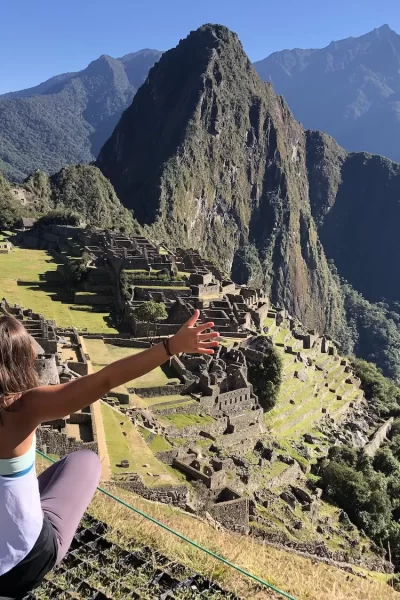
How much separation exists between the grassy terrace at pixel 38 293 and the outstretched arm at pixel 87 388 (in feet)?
94.8

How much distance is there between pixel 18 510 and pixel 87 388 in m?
0.85

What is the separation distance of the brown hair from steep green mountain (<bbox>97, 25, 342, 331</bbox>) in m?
122

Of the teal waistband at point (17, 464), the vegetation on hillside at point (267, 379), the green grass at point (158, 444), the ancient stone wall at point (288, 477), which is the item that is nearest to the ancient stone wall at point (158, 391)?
the green grass at point (158, 444)

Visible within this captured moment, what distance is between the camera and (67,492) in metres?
4.09

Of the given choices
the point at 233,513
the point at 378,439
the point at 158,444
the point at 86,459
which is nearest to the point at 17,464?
the point at 86,459

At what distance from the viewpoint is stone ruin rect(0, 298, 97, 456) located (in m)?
13.5

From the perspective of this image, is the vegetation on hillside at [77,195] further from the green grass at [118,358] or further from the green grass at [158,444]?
the green grass at [158,444]

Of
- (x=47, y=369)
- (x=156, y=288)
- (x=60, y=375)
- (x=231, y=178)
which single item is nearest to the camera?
(x=47, y=369)

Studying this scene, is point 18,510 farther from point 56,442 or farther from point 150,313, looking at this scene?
point 150,313

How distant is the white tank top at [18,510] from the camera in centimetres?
323

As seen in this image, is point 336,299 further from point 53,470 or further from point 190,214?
point 53,470

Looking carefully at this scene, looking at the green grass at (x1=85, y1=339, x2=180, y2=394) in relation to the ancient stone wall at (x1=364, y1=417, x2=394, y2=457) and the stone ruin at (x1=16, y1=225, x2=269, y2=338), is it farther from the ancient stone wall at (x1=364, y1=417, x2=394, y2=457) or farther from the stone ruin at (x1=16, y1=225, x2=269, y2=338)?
the ancient stone wall at (x1=364, y1=417, x2=394, y2=457)

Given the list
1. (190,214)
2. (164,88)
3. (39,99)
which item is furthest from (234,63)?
(39,99)

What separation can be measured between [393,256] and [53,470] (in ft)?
658
